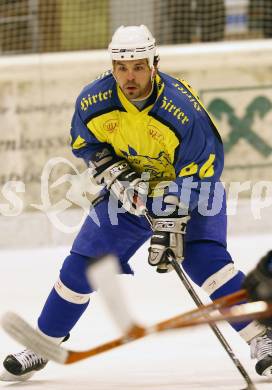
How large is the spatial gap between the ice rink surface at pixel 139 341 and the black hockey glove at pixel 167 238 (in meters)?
0.26

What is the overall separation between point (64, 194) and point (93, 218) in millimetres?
2405

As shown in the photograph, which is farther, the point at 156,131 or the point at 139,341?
the point at 139,341

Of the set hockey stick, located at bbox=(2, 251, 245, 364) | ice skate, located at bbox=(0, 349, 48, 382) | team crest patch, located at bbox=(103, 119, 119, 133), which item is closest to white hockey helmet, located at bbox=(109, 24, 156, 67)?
team crest patch, located at bbox=(103, 119, 119, 133)

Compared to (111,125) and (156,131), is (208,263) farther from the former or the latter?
(111,125)

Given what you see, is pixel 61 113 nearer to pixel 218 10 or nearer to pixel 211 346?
pixel 218 10

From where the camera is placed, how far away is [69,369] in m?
3.83

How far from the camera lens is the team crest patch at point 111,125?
3.53 meters

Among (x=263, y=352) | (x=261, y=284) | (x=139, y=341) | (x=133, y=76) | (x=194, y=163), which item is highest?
(x=133, y=76)

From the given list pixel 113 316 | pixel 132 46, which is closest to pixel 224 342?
pixel 113 316

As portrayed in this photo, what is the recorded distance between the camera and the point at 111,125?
3541mm

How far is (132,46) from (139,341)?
1442 millimetres

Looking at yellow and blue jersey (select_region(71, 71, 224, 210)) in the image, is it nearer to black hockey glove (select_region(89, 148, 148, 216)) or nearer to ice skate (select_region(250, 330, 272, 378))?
black hockey glove (select_region(89, 148, 148, 216))

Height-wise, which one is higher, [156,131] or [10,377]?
[156,131]

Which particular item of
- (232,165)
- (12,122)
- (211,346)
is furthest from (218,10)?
(211,346)
